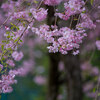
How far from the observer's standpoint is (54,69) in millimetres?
5285

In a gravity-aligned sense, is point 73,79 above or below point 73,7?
below

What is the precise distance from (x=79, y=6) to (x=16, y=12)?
541 millimetres

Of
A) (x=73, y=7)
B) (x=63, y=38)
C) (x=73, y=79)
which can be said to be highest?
(x=73, y=7)

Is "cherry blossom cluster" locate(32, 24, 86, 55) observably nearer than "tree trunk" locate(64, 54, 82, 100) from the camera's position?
Yes

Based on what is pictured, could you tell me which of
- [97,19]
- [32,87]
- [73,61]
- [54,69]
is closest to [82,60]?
[54,69]

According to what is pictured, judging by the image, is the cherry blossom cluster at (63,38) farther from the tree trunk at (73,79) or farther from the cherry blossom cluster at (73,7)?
the tree trunk at (73,79)

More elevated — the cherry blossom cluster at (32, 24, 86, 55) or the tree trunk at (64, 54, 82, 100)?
the cherry blossom cluster at (32, 24, 86, 55)

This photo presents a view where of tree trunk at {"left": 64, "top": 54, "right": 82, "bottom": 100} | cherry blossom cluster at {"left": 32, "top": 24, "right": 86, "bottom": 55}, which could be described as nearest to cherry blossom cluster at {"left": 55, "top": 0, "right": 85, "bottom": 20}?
cherry blossom cluster at {"left": 32, "top": 24, "right": 86, "bottom": 55}

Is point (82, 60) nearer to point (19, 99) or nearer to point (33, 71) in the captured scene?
point (33, 71)

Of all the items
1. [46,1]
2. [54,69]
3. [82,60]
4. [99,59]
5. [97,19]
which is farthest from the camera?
[82,60]

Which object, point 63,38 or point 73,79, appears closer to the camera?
point 63,38

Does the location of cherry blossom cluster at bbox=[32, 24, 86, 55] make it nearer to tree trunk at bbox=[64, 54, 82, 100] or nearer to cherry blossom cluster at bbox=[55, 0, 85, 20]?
cherry blossom cluster at bbox=[55, 0, 85, 20]

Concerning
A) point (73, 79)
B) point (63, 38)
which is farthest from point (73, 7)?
point (73, 79)

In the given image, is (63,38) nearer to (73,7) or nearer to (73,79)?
(73,7)
